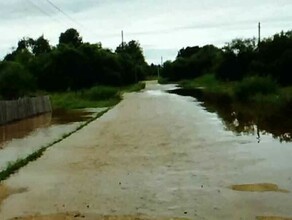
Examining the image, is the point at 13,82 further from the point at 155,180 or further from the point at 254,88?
the point at 155,180

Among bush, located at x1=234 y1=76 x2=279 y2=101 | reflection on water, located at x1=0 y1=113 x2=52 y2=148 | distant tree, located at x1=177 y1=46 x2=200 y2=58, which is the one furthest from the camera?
distant tree, located at x1=177 y1=46 x2=200 y2=58

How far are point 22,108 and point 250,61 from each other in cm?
4304

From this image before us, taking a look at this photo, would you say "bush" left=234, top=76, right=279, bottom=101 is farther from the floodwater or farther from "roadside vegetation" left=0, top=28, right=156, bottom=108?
the floodwater

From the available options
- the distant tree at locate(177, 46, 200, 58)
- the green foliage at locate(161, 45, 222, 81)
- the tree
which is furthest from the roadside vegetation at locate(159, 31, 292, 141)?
the distant tree at locate(177, 46, 200, 58)

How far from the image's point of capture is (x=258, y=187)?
11.7 metres

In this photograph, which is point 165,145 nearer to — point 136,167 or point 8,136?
point 136,167

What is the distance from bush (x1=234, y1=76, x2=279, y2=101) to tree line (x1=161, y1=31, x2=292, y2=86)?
9.44 ft

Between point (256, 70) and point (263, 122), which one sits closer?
point (263, 122)

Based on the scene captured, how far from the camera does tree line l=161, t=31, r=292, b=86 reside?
56.8 meters

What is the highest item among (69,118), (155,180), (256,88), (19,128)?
(256,88)

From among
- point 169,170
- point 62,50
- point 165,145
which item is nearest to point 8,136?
point 165,145

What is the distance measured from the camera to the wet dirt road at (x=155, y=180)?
9883mm

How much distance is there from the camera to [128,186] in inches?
482

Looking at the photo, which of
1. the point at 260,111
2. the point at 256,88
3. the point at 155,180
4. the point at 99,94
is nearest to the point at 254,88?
the point at 256,88
